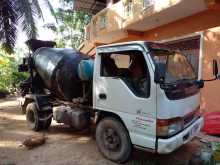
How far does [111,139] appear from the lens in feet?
19.2

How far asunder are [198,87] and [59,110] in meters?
3.55

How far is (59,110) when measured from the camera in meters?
7.48

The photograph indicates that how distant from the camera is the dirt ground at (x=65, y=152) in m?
5.88

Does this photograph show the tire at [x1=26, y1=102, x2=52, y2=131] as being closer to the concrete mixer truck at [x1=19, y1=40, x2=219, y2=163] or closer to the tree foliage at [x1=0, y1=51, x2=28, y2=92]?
the concrete mixer truck at [x1=19, y1=40, x2=219, y2=163]

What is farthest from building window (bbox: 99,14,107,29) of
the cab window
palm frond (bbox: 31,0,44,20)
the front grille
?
the front grille

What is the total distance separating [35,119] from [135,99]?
13.3 ft

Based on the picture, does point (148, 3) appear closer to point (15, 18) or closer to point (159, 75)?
point (15, 18)

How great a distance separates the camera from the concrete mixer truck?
4.89 metres

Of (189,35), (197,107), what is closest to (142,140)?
(197,107)

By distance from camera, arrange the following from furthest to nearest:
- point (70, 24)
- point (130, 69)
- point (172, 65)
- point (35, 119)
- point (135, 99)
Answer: point (70, 24) < point (35, 119) < point (130, 69) < point (172, 65) < point (135, 99)

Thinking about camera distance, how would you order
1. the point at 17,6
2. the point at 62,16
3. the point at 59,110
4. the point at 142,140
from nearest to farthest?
the point at 142,140, the point at 59,110, the point at 17,6, the point at 62,16

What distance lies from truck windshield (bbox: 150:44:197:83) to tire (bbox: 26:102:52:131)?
4.10m

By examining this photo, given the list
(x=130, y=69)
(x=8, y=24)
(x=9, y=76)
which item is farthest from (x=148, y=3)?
(x=9, y=76)

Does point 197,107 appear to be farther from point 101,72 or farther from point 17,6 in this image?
point 17,6
